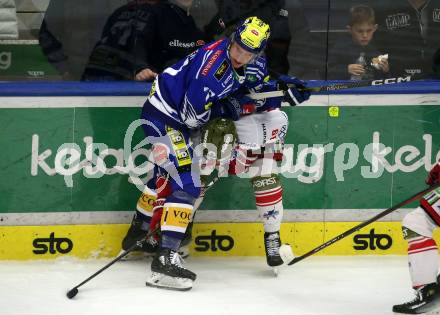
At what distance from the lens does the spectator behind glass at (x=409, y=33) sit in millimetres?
5953

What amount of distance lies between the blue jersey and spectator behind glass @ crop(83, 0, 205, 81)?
0.40 meters

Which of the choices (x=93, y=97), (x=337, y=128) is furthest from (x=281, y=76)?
(x=93, y=97)

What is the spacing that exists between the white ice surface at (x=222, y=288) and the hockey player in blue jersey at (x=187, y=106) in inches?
8.6

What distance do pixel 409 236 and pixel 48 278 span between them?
1884 millimetres

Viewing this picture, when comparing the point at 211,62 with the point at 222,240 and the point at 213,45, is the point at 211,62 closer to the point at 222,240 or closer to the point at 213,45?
the point at 213,45

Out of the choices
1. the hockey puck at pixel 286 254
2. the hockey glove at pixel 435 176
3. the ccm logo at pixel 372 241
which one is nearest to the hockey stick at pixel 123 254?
the hockey puck at pixel 286 254

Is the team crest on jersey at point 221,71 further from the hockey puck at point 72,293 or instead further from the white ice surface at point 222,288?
the hockey puck at point 72,293

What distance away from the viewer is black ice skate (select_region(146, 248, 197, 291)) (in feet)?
17.2

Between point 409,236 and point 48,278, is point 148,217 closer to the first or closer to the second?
point 48,278

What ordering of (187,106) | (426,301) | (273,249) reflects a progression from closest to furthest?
(426,301) < (187,106) < (273,249)

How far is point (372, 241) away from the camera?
5.92 metres

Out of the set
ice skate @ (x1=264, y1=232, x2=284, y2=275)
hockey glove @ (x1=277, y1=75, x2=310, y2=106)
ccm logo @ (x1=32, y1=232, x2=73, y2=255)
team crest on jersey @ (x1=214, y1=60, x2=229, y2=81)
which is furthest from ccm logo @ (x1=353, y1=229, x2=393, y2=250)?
ccm logo @ (x1=32, y1=232, x2=73, y2=255)

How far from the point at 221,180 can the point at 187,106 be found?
0.73 m

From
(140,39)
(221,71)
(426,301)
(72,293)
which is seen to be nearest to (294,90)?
(221,71)
